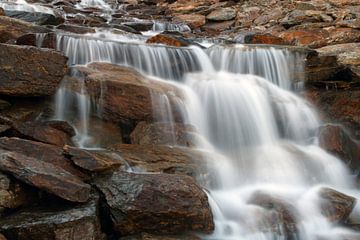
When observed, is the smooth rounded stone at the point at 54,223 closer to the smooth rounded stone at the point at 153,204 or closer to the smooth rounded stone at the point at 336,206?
the smooth rounded stone at the point at 153,204

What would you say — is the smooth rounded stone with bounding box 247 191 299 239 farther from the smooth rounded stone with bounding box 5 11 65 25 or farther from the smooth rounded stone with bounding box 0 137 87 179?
the smooth rounded stone with bounding box 5 11 65 25

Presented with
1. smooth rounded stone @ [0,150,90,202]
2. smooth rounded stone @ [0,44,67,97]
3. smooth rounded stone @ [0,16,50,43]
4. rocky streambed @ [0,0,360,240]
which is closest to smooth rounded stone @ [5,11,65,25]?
rocky streambed @ [0,0,360,240]

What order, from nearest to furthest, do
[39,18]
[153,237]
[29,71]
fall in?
[153,237]
[29,71]
[39,18]

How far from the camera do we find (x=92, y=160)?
5.43m

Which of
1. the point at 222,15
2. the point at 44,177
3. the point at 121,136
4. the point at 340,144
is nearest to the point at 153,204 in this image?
the point at 44,177

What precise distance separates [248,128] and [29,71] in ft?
14.5

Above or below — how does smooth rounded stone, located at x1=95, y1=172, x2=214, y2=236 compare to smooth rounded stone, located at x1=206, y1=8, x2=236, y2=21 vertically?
below

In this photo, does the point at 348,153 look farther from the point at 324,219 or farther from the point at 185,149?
the point at 185,149

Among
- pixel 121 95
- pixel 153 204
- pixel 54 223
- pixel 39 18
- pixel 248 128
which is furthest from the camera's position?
pixel 39 18

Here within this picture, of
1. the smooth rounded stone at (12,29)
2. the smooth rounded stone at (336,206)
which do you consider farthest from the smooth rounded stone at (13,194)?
the smooth rounded stone at (12,29)

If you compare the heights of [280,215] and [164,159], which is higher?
[164,159]

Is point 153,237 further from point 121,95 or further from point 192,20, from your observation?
point 192,20

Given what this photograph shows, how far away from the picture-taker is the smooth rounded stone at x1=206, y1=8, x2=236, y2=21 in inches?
774

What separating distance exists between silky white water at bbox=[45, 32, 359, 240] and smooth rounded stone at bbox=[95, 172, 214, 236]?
0.55 meters
